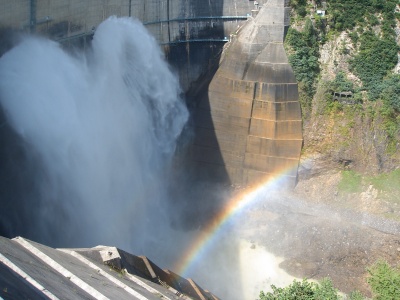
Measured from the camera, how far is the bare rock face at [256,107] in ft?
94.5

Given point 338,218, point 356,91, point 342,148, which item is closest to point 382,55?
point 356,91

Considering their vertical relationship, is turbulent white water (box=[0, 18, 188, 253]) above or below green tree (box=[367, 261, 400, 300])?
above

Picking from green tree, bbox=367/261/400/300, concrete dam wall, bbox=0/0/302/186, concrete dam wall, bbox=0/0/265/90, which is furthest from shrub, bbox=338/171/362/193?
concrete dam wall, bbox=0/0/265/90

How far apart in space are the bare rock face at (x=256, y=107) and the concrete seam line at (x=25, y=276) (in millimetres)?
19053

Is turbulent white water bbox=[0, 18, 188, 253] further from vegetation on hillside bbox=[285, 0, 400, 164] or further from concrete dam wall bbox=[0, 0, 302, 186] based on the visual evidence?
vegetation on hillside bbox=[285, 0, 400, 164]

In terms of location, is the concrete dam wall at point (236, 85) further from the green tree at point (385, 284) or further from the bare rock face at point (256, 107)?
the green tree at point (385, 284)

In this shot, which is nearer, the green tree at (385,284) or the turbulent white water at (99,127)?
the green tree at (385,284)

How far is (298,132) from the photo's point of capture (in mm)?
29188

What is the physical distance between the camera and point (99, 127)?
2489cm

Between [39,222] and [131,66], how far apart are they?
9.56 metres

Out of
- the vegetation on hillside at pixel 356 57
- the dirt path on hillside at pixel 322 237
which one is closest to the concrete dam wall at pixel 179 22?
the vegetation on hillside at pixel 356 57

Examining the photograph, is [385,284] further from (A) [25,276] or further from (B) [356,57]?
(B) [356,57]

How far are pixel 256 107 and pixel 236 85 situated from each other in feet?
5.01

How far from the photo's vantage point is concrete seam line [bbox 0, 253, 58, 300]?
413 inches
